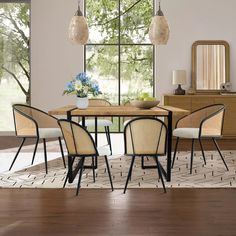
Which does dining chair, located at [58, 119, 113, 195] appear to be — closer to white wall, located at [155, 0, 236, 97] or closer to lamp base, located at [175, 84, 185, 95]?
lamp base, located at [175, 84, 185, 95]

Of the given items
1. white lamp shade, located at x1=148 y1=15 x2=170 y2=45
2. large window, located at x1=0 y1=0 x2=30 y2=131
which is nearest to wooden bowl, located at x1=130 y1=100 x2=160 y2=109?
white lamp shade, located at x1=148 y1=15 x2=170 y2=45

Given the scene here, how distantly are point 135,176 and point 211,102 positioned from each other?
11.7 feet

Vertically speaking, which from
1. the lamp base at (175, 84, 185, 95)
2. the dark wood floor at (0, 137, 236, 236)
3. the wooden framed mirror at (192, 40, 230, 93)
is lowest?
the dark wood floor at (0, 137, 236, 236)

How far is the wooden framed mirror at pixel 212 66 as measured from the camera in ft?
28.3

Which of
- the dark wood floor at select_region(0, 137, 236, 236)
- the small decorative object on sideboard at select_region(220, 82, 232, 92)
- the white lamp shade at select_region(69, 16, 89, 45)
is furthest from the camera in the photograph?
the small decorative object on sideboard at select_region(220, 82, 232, 92)

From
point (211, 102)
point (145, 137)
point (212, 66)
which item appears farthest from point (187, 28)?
→ point (145, 137)

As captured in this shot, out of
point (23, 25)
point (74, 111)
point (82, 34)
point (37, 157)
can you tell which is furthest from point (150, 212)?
point (23, 25)

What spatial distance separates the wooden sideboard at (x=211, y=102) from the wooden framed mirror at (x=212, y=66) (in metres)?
0.51

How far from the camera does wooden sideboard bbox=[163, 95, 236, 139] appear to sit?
8117 millimetres

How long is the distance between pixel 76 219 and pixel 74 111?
4.82 ft

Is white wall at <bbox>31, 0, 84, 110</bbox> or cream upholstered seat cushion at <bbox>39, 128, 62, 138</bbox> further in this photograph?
white wall at <bbox>31, 0, 84, 110</bbox>

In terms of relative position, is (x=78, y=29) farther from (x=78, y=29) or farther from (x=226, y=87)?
(x=226, y=87)

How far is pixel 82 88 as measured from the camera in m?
4.95

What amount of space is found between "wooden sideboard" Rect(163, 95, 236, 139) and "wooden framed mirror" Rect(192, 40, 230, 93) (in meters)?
0.51
